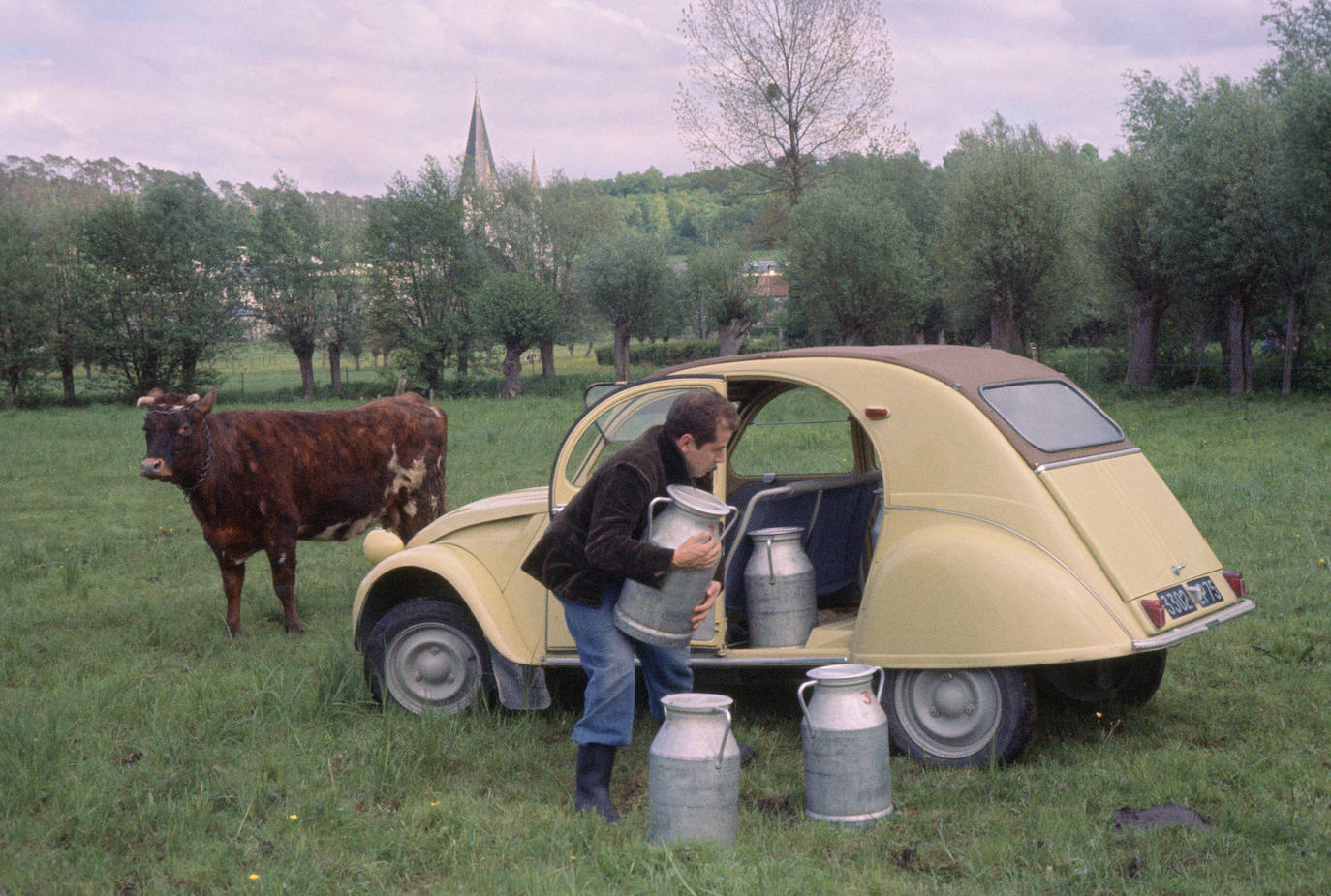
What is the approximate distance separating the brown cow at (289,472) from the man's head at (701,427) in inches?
188

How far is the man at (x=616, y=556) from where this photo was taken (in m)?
4.29

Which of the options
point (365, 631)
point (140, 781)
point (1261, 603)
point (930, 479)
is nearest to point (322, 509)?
point (365, 631)

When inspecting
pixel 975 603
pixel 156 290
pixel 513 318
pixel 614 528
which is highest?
pixel 156 290

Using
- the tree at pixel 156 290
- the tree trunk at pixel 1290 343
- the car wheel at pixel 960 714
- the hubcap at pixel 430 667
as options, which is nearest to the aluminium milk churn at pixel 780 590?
the car wheel at pixel 960 714

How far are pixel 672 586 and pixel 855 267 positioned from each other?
3870 centimetres

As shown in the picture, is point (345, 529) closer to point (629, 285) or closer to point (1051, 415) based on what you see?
point (1051, 415)

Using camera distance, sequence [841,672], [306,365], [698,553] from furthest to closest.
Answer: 1. [306,365]
2. [841,672]
3. [698,553]

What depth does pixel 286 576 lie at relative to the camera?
878 centimetres

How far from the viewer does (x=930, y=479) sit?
5.24 metres

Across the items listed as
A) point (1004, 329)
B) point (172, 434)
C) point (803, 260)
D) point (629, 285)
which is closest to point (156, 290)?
point (629, 285)

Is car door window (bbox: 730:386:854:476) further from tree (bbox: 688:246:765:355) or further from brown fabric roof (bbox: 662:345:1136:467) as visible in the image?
tree (bbox: 688:246:765:355)

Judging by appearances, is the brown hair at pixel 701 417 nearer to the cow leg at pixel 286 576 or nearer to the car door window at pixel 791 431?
the car door window at pixel 791 431

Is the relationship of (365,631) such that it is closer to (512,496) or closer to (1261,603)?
(512,496)

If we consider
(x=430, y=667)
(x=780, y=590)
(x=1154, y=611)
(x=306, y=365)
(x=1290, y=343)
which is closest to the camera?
(x=1154, y=611)
